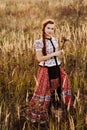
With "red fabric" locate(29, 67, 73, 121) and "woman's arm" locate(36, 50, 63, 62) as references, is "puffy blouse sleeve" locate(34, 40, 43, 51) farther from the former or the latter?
"red fabric" locate(29, 67, 73, 121)

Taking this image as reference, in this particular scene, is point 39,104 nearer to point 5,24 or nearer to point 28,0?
point 5,24

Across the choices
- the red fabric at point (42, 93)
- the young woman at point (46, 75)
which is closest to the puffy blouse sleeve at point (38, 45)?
the young woman at point (46, 75)

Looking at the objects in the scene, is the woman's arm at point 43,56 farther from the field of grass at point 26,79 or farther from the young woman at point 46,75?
the field of grass at point 26,79

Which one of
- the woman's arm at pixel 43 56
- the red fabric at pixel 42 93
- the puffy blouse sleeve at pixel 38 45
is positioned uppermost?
the puffy blouse sleeve at pixel 38 45

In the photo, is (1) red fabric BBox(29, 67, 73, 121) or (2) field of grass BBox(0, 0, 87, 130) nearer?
(2) field of grass BBox(0, 0, 87, 130)

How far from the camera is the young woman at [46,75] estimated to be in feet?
11.2

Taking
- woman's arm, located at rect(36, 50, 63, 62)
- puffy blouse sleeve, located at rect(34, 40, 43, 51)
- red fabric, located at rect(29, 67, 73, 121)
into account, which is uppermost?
puffy blouse sleeve, located at rect(34, 40, 43, 51)

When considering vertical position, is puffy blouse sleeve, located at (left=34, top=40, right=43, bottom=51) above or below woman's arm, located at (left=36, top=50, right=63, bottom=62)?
above


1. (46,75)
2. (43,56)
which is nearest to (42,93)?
(46,75)

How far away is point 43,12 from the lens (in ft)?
34.7

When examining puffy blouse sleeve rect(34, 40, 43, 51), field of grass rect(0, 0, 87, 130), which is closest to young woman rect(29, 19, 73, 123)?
puffy blouse sleeve rect(34, 40, 43, 51)

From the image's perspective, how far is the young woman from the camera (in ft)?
11.2

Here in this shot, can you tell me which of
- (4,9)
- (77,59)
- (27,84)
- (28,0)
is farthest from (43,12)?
(27,84)

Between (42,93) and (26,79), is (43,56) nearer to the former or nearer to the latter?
(42,93)
